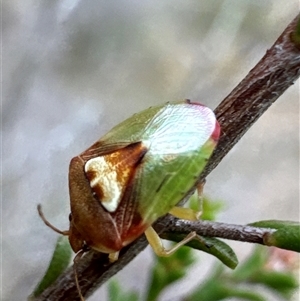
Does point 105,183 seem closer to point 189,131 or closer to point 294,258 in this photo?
point 189,131

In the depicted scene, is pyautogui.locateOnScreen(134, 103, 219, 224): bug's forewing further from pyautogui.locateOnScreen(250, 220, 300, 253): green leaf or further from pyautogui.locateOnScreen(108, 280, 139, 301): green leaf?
pyautogui.locateOnScreen(108, 280, 139, 301): green leaf

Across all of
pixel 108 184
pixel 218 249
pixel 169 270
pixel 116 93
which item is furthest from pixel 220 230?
pixel 116 93

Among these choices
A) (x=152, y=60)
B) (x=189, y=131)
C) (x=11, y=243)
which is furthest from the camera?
(x=152, y=60)

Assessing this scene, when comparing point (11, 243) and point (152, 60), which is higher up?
point (152, 60)

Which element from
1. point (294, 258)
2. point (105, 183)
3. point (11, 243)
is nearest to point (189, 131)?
point (105, 183)

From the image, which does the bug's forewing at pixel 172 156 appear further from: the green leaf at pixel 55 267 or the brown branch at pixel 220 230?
the green leaf at pixel 55 267

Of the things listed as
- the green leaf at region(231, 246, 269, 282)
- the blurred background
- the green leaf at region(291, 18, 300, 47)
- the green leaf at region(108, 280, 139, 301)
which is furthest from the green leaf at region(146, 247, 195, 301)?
the blurred background
